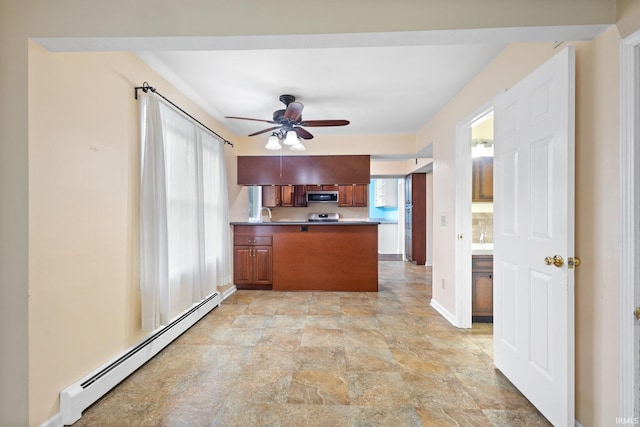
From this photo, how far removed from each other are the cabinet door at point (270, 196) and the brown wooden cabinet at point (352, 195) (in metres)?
1.30

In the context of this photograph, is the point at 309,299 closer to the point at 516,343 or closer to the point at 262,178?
the point at 262,178

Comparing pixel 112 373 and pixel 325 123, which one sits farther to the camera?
pixel 325 123

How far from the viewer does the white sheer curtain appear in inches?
85.7

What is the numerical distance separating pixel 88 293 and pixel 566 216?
279 centimetres

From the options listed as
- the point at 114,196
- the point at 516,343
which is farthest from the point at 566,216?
the point at 114,196

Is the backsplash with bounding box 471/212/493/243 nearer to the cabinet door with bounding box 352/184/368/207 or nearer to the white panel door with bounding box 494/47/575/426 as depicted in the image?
the white panel door with bounding box 494/47/575/426

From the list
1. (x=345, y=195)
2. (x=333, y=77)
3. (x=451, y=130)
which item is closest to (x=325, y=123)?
(x=333, y=77)

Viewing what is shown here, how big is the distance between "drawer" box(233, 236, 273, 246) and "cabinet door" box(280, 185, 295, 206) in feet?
4.94

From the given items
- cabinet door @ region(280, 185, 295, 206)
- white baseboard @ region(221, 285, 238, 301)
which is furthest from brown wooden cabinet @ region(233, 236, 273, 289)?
cabinet door @ region(280, 185, 295, 206)

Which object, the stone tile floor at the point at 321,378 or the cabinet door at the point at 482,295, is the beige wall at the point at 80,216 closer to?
the stone tile floor at the point at 321,378

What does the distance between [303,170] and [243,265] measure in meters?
1.82

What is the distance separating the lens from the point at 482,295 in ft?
9.67

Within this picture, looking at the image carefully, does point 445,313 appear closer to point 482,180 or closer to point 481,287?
point 481,287

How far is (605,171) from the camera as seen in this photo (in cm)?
134
